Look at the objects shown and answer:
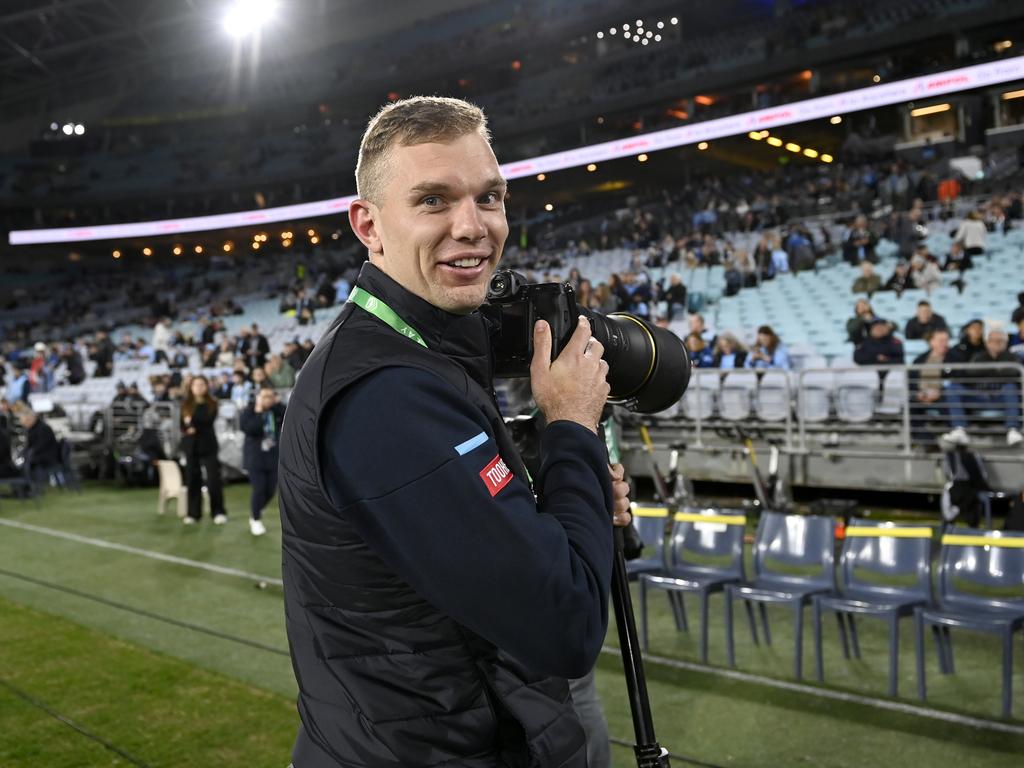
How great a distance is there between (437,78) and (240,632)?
95.5 feet

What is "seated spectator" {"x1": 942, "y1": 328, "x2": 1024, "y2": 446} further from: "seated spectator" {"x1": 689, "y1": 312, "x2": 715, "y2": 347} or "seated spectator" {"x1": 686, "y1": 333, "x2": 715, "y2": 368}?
"seated spectator" {"x1": 689, "y1": 312, "x2": 715, "y2": 347}

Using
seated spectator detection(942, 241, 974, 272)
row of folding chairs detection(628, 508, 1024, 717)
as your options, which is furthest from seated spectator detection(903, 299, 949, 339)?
row of folding chairs detection(628, 508, 1024, 717)

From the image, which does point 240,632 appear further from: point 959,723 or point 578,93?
point 578,93

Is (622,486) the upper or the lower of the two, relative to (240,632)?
upper

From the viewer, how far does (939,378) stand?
9570mm

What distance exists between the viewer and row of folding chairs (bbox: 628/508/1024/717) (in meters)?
4.63

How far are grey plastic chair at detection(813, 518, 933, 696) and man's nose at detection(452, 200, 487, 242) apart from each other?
3.99 meters

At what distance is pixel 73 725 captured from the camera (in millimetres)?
4621

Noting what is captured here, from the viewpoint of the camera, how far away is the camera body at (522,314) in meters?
1.41

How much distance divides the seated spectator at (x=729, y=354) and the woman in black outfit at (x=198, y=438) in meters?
5.61

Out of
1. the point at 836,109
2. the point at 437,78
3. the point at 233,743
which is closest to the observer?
the point at 233,743

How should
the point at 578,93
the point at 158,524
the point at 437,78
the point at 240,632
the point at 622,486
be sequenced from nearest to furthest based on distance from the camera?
1. the point at 622,486
2. the point at 240,632
3. the point at 158,524
4. the point at 578,93
5. the point at 437,78

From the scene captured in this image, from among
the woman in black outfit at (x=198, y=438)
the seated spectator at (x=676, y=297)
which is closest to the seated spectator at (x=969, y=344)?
the seated spectator at (x=676, y=297)

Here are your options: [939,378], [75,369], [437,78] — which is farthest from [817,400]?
[437,78]
